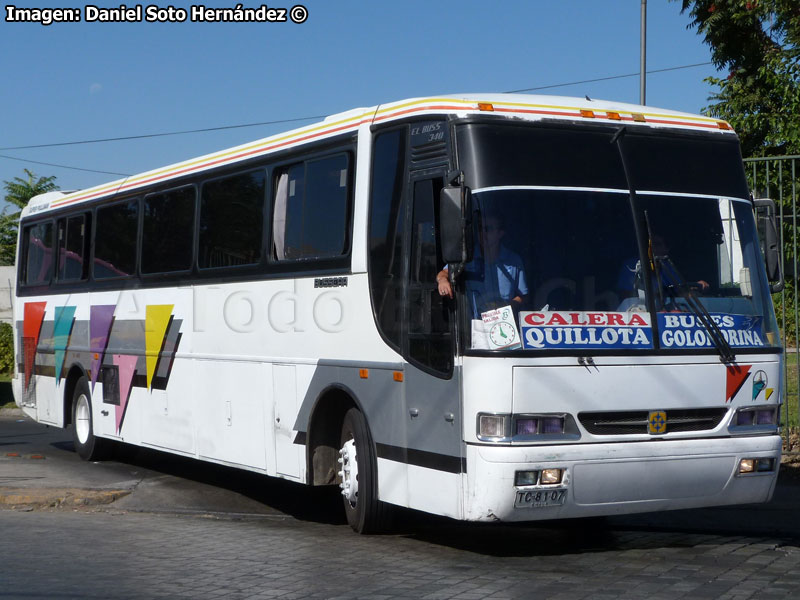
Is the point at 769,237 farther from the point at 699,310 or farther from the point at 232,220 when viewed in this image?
the point at 232,220

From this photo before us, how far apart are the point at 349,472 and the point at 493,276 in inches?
94.4

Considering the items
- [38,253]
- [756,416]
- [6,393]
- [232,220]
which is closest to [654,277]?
[756,416]

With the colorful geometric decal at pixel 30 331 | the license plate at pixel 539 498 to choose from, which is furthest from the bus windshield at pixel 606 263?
the colorful geometric decal at pixel 30 331

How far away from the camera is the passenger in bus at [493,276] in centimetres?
777

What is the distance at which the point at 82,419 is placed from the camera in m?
15.4

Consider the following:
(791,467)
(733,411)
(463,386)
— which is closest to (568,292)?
(463,386)

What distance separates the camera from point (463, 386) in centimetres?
781

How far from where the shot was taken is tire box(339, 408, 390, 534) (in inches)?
355

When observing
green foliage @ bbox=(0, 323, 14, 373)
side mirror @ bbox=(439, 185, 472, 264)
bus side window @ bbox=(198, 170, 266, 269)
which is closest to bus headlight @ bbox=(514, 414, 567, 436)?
side mirror @ bbox=(439, 185, 472, 264)

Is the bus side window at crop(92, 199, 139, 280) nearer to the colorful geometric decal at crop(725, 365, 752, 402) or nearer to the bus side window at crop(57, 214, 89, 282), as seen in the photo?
the bus side window at crop(57, 214, 89, 282)

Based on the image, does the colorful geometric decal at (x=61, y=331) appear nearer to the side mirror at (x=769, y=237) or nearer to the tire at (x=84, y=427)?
the tire at (x=84, y=427)

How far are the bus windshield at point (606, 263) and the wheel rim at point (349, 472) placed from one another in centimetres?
198

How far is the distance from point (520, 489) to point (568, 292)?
1336 mm

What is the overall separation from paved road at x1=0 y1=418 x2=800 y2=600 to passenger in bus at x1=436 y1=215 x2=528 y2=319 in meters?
1.78
